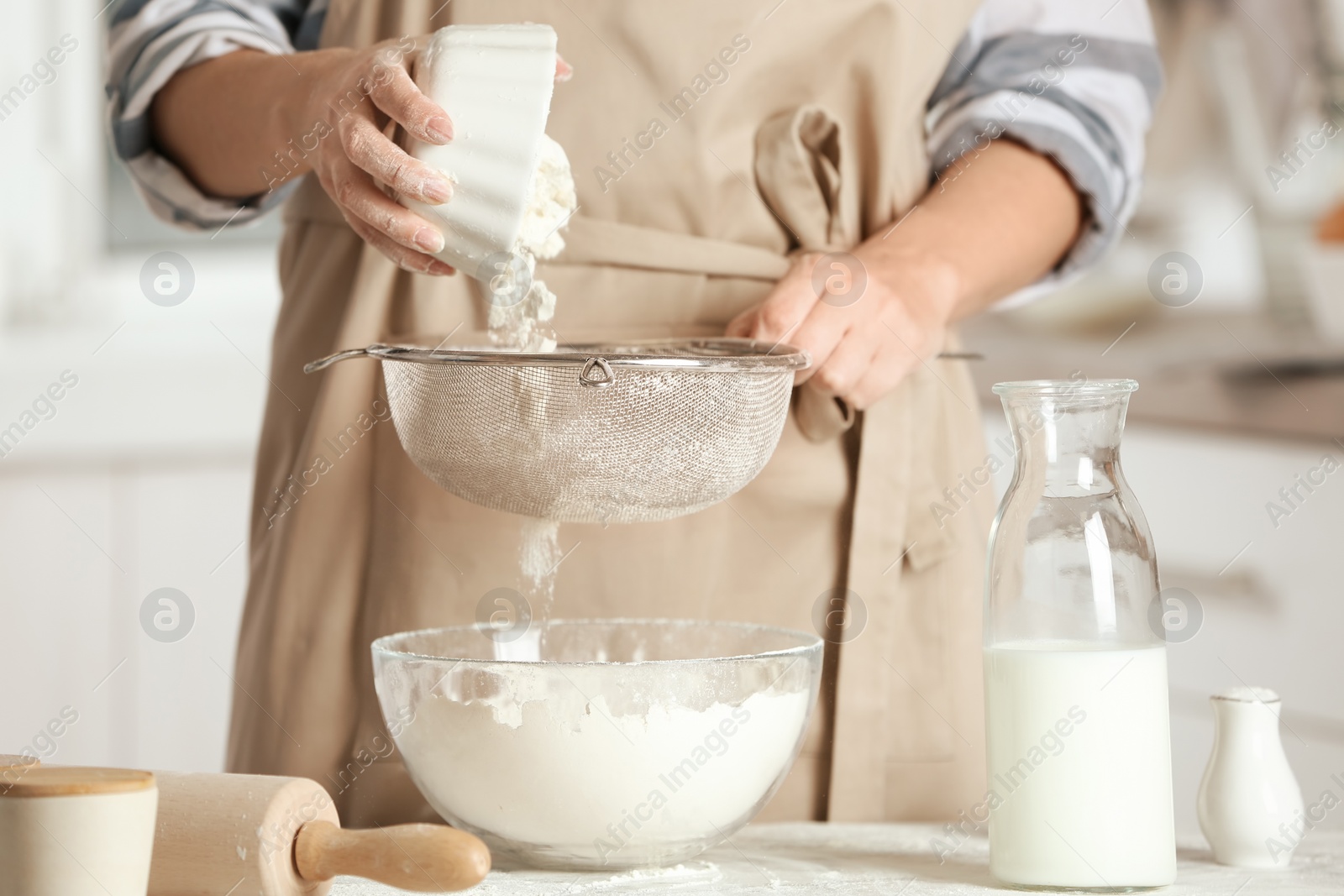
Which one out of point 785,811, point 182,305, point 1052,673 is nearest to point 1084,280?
point 182,305

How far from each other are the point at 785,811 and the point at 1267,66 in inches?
74.3

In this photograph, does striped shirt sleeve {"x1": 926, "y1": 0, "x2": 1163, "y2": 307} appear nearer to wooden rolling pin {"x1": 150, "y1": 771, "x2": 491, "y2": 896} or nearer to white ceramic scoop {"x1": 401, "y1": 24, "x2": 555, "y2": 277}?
white ceramic scoop {"x1": 401, "y1": 24, "x2": 555, "y2": 277}

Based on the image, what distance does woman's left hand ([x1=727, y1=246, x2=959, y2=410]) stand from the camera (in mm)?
Result: 846

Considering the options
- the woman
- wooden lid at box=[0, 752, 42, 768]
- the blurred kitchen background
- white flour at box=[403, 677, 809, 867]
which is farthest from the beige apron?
the blurred kitchen background

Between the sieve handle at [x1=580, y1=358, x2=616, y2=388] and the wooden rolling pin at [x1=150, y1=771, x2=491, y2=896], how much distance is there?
0.25 metres

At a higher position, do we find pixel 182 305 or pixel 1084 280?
pixel 1084 280

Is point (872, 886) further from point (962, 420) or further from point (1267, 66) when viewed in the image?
point (1267, 66)

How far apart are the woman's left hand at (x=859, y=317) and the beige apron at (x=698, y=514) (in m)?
0.04


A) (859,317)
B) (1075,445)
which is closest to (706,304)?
(859,317)

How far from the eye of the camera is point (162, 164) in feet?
3.26

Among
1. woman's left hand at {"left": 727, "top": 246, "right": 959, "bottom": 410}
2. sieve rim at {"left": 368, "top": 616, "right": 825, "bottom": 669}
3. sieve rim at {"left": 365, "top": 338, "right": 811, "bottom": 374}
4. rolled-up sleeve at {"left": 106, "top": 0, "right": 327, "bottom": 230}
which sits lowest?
sieve rim at {"left": 368, "top": 616, "right": 825, "bottom": 669}

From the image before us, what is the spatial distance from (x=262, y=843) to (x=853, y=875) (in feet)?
0.92

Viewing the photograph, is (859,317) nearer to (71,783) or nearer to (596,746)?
(596,746)

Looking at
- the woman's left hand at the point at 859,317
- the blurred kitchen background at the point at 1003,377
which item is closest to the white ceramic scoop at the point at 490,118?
the woman's left hand at the point at 859,317
